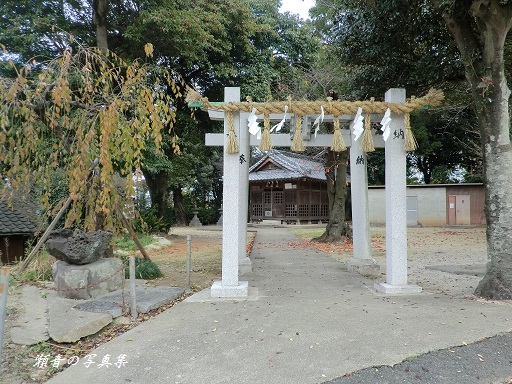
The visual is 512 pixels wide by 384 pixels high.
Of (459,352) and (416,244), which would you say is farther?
(416,244)

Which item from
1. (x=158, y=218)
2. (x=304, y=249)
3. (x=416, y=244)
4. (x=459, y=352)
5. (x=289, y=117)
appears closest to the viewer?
(x=459, y=352)

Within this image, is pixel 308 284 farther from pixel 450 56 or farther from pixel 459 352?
pixel 450 56

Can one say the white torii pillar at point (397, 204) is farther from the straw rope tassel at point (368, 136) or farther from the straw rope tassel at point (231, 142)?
the straw rope tassel at point (231, 142)

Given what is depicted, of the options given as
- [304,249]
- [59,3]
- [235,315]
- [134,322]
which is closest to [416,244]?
[304,249]

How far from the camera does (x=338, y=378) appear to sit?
321 centimetres

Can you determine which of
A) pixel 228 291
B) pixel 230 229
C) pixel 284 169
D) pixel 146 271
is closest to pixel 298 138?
pixel 230 229

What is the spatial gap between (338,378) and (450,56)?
24.9ft

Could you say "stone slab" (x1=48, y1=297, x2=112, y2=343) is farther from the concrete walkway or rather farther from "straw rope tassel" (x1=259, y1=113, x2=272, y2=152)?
"straw rope tassel" (x1=259, y1=113, x2=272, y2=152)

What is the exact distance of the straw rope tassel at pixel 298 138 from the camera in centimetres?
608

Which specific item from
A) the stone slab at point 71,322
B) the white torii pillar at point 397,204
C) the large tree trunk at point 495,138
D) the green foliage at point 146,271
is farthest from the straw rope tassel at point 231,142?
the large tree trunk at point 495,138

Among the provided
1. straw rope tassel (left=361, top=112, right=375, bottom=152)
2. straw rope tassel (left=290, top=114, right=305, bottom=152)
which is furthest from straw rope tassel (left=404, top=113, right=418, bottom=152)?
straw rope tassel (left=290, top=114, right=305, bottom=152)

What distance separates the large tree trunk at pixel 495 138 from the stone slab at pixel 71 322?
557cm

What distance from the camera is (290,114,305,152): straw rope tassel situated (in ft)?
19.9

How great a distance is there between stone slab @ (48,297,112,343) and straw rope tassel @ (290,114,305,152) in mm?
3713
